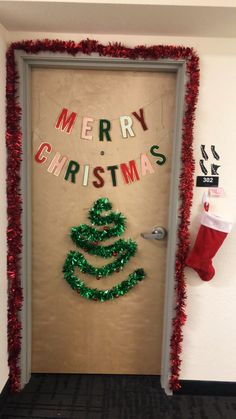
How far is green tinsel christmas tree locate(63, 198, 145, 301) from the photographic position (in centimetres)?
193

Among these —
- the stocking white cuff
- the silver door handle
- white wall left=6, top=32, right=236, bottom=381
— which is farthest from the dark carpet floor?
the stocking white cuff

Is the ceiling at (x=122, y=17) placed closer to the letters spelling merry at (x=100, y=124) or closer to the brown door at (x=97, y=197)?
the brown door at (x=97, y=197)

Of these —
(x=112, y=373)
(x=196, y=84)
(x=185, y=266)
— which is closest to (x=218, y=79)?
(x=196, y=84)

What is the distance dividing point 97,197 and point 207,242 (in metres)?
0.70

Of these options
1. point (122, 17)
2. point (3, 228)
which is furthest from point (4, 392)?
point (122, 17)

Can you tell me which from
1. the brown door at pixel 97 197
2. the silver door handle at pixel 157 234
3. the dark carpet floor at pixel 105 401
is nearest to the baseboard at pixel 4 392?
the dark carpet floor at pixel 105 401

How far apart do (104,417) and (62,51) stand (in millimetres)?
2051

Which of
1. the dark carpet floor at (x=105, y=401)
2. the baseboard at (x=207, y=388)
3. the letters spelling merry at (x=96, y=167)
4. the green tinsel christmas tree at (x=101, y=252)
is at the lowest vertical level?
the dark carpet floor at (x=105, y=401)

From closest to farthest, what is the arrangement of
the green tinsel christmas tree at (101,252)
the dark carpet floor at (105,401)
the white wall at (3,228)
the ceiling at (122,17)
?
1. the ceiling at (122,17)
2. the white wall at (3,228)
3. the dark carpet floor at (105,401)
4. the green tinsel christmas tree at (101,252)

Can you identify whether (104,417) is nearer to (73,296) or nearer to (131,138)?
(73,296)

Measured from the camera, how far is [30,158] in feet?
6.20

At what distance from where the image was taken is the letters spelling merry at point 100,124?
6.15ft

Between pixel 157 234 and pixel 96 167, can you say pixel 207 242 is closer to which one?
pixel 157 234

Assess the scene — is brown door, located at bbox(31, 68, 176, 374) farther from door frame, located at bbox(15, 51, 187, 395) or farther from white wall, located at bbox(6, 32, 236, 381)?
white wall, located at bbox(6, 32, 236, 381)
